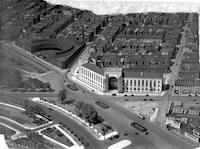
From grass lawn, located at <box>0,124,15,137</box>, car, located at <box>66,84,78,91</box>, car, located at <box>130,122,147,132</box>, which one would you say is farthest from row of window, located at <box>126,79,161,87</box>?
grass lawn, located at <box>0,124,15,137</box>

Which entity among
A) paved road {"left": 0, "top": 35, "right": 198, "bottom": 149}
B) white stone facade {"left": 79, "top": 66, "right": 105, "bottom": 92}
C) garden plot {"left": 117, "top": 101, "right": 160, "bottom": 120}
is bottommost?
paved road {"left": 0, "top": 35, "right": 198, "bottom": 149}

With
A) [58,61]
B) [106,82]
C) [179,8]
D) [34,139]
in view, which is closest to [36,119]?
[34,139]

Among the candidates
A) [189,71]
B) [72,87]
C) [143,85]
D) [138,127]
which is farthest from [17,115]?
[189,71]

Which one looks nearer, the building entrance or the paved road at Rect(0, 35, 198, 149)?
the paved road at Rect(0, 35, 198, 149)

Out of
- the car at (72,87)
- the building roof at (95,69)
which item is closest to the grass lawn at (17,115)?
the car at (72,87)

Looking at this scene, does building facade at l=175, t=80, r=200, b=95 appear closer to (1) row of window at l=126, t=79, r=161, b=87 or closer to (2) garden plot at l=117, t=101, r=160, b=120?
(1) row of window at l=126, t=79, r=161, b=87

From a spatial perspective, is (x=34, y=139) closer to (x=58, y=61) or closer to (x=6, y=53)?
(x=58, y=61)

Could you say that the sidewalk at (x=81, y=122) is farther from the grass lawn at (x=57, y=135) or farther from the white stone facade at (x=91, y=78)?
the white stone facade at (x=91, y=78)
